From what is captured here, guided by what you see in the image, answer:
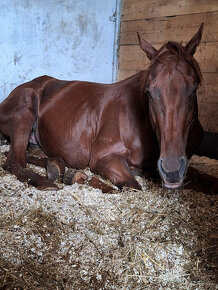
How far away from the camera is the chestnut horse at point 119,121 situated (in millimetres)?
1985

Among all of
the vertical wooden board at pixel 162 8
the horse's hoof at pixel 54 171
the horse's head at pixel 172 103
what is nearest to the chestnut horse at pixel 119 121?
the horse's head at pixel 172 103

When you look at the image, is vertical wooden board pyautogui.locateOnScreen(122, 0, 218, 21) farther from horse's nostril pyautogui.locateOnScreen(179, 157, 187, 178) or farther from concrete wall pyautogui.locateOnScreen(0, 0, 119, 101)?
horse's nostril pyautogui.locateOnScreen(179, 157, 187, 178)

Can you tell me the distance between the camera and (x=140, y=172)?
112 inches

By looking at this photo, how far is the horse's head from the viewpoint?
1.90 metres

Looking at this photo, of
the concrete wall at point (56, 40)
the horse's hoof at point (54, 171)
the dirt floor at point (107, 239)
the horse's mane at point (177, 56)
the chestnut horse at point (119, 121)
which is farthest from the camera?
the concrete wall at point (56, 40)

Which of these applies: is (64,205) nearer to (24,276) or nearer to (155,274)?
(24,276)

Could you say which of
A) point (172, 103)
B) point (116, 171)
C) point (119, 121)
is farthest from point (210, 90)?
point (172, 103)

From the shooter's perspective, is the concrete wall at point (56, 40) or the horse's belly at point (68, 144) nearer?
the horse's belly at point (68, 144)

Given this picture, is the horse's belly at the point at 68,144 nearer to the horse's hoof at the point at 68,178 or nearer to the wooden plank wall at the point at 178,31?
the horse's hoof at the point at 68,178

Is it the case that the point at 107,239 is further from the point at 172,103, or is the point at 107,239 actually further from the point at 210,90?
the point at 210,90

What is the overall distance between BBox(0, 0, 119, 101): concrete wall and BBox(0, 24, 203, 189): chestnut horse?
0.96 meters

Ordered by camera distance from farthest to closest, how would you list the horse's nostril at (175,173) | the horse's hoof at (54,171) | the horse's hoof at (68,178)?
the horse's hoof at (54,171) → the horse's hoof at (68,178) → the horse's nostril at (175,173)

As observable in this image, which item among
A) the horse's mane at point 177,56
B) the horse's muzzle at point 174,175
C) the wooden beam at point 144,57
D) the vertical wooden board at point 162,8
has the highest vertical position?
the vertical wooden board at point 162,8

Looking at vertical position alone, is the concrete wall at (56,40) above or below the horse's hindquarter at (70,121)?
above
